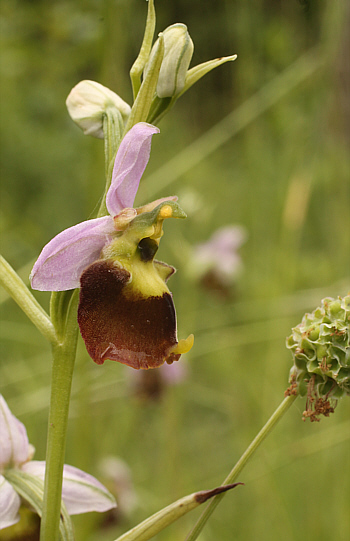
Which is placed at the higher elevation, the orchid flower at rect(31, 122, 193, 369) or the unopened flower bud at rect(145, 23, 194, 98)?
the unopened flower bud at rect(145, 23, 194, 98)

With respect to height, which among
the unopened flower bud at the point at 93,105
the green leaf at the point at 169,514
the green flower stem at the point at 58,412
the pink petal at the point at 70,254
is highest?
the unopened flower bud at the point at 93,105

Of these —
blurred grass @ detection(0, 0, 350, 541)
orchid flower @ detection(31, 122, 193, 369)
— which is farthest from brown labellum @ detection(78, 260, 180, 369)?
blurred grass @ detection(0, 0, 350, 541)

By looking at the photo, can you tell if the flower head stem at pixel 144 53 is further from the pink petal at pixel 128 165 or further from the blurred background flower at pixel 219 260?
the blurred background flower at pixel 219 260

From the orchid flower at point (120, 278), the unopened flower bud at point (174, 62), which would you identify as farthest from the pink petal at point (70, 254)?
the unopened flower bud at point (174, 62)

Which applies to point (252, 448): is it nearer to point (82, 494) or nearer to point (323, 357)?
point (323, 357)

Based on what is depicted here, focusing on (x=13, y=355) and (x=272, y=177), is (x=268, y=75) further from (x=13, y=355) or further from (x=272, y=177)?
(x=13, y=355)

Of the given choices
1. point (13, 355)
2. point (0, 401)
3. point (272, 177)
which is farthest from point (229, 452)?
point (0, 401)

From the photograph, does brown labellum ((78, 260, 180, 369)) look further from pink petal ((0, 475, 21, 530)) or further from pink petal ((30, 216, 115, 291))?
pink petal ((0, 475, 21, 530))
